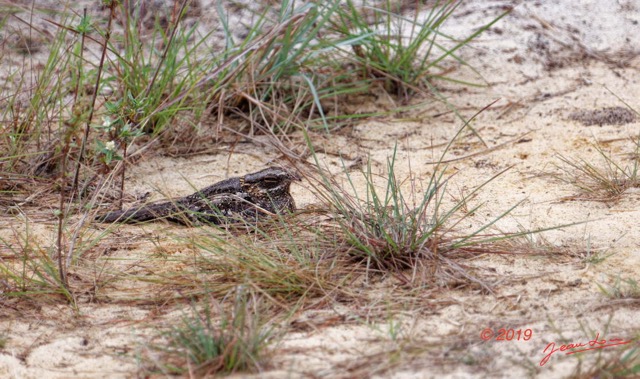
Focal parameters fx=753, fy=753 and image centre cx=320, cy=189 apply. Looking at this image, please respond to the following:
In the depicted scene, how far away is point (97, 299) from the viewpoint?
2596 mm

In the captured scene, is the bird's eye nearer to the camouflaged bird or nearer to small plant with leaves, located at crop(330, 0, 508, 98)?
the camouflaged bird

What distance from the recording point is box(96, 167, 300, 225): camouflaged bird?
323 cm

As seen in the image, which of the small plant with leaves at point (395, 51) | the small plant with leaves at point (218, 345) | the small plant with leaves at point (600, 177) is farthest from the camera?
the small plant with leaves at point (395, 51)

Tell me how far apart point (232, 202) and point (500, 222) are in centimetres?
114

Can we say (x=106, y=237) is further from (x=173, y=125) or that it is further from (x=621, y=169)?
(x=621, y=169)

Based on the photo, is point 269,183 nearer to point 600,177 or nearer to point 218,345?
point 218,345

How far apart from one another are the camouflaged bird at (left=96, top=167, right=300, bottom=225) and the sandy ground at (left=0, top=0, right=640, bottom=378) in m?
0.09

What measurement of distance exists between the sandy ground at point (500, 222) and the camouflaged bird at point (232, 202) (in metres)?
0.09

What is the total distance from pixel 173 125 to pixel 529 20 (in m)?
2.50

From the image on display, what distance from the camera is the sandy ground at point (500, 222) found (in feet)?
7.03

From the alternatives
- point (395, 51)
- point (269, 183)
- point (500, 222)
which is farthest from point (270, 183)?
point (395, 51)

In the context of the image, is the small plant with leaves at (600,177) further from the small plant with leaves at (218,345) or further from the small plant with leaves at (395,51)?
the small plant with leaves at (218,345)

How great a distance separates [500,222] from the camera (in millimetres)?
3072

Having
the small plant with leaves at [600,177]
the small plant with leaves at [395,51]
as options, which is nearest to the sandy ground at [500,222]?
the small plant with leaves at [600,177]
